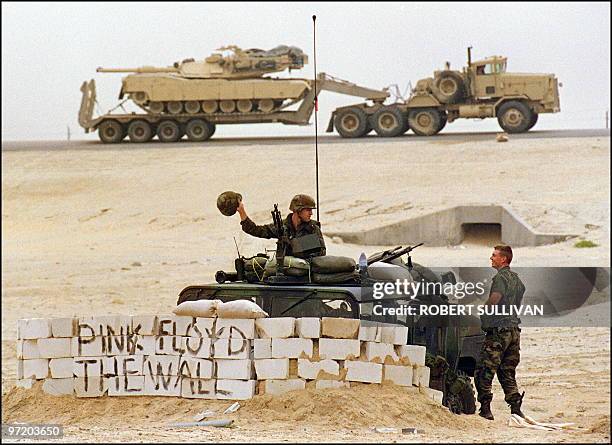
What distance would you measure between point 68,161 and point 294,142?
633 centimetres

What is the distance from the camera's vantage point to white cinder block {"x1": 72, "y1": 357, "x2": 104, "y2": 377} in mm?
9750

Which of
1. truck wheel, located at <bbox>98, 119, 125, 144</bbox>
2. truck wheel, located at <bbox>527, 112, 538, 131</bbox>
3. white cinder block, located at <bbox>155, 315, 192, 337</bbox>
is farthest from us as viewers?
truck wheel, located at <bbox>98, 119, 125, 144</bbox>

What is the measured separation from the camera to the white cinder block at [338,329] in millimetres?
9125

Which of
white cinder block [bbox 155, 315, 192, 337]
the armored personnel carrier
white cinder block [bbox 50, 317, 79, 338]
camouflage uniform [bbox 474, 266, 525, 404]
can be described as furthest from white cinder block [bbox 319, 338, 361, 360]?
the armored personnel carrier

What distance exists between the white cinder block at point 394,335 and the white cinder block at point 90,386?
2190 mm

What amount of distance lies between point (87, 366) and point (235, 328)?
50.2 inches

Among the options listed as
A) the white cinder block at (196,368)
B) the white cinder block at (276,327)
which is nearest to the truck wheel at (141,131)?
the white cinder block at (196,368)

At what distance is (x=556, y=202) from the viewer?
86.7ft

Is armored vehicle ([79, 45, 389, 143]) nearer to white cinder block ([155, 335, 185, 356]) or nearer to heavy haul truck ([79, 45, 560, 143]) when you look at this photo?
heavy haul truck ([79, 45, 560, 143])

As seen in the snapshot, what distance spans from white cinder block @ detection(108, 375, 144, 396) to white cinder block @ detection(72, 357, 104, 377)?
120 mm

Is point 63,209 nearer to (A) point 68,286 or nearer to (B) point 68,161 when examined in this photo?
(B) point 68,161

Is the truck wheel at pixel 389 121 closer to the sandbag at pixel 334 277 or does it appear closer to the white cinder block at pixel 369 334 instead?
the sandbag at pixel 334 277

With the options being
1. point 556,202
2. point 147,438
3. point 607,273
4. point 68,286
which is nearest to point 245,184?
point 556,202

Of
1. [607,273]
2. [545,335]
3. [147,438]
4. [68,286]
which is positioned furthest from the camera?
[68,286]
